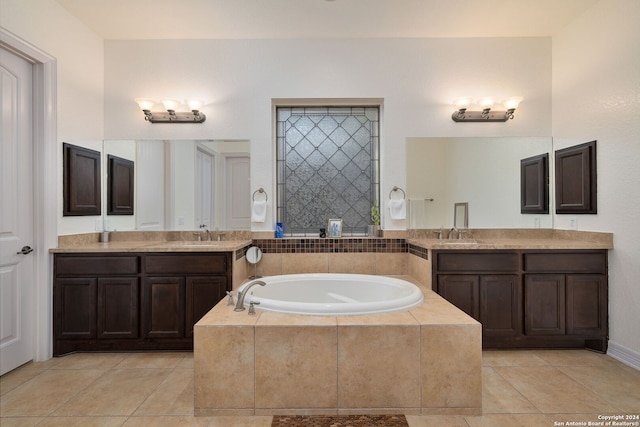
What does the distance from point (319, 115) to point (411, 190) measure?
1.13m

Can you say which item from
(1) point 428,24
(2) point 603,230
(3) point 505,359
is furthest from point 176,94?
(2) point 603,230

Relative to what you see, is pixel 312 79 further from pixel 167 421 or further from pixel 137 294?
pixel 167 421

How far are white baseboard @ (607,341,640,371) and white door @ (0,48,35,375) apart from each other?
14.0ft

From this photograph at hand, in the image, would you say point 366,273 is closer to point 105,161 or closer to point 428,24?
point 428,24

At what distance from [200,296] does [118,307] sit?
623mm

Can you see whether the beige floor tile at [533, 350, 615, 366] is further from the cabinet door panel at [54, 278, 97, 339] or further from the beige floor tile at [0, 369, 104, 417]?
the cabinet door panel at [54, 278, 97, 339]

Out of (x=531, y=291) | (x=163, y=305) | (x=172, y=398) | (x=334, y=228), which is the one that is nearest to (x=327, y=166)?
(x=334, y=228)

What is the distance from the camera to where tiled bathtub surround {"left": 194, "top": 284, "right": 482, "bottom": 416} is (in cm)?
179

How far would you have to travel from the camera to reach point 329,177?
11.0 feet

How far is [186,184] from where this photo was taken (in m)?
3.17

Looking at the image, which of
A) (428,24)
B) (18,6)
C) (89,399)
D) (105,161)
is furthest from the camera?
(105,161)

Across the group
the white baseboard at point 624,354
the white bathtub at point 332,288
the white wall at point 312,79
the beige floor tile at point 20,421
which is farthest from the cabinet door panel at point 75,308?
the white baseboard at point 624,354

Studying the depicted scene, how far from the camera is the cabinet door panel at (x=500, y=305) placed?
8.64ft

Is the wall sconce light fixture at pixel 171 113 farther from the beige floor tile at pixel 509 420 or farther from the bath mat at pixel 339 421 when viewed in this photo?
the beige floor tile at pixel 509 420
